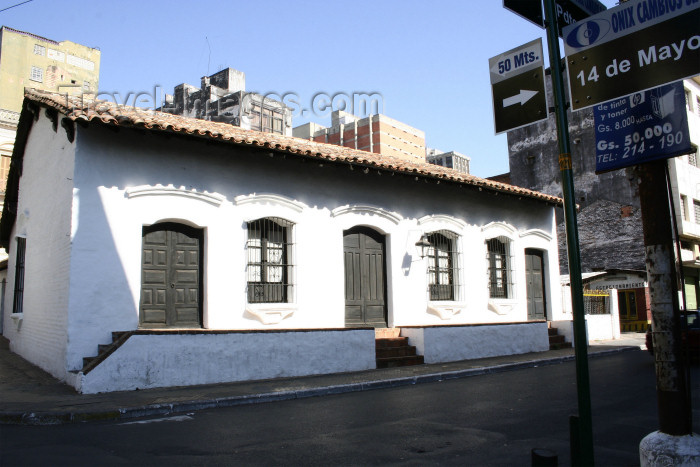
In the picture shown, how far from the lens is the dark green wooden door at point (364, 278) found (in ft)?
45.2

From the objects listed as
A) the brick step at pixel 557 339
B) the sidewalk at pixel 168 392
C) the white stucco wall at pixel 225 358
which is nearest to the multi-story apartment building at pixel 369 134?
the brick step at pixel 557 339

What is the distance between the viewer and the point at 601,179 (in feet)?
98.8

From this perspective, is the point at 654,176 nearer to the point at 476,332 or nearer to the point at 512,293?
the point at 476,332

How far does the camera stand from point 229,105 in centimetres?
3091

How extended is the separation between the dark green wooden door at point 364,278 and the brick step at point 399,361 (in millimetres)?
1555

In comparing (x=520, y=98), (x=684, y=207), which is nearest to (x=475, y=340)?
(x=520, y=98)

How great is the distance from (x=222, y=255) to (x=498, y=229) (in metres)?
8.80

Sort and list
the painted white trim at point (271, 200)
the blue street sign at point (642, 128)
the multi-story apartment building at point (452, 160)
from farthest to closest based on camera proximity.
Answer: the multi-story apartment building at point (452, 160) → the painted white trim at point (271, 200) → the blue street sign at point (642, 128)

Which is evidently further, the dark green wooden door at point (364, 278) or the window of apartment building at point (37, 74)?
the window of apartment building at point (37, 74)

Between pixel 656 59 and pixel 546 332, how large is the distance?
42.0 ft

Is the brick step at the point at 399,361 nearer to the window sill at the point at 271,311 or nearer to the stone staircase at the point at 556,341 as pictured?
the window sill at the point at 271,311

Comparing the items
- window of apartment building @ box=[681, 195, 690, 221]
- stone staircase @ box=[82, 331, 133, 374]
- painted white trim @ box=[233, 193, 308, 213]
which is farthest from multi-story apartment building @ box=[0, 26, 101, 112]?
window of apartment building @ box=[681, 195, 690, 221]

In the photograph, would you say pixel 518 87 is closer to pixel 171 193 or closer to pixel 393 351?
pixel 171 193

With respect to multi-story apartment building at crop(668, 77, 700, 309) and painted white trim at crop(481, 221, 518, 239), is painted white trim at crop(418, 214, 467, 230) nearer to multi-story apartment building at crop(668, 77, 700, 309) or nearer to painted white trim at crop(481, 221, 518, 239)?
painted white trim at crop(481, 221, 518, 239)
